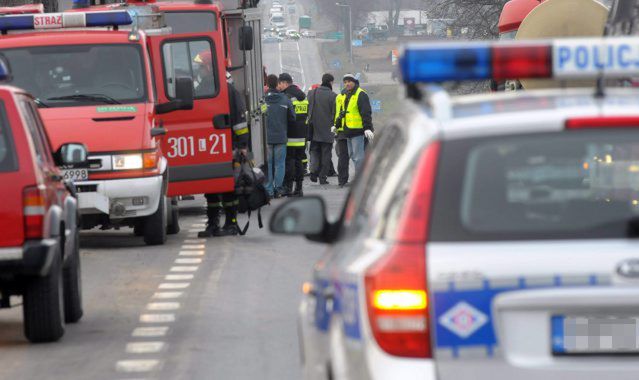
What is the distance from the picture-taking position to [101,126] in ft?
53.2

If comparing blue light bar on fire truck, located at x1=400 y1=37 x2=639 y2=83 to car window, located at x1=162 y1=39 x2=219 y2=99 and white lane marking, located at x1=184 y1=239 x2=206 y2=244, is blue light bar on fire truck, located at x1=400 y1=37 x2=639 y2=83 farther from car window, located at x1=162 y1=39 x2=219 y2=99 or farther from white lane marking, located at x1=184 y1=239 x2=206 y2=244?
car window, located at x1=162 y1=39 x2=219 y2=99

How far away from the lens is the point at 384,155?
5.65 metres

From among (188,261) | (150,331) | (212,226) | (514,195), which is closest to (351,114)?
(212,226)

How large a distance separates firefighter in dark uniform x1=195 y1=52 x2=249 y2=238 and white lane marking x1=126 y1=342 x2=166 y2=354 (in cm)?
788

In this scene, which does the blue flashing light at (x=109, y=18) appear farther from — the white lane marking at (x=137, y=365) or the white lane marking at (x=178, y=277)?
the white lane marking at (x=137, y=365)

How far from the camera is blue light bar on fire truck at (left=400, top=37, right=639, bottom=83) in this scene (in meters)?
5.20

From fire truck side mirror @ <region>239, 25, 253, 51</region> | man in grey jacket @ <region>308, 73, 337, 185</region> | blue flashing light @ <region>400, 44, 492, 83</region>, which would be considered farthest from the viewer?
man in grey jacket @ <region>308, 73, 337, 185</region>

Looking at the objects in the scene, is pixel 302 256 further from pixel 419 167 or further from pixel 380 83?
pixel 380 83

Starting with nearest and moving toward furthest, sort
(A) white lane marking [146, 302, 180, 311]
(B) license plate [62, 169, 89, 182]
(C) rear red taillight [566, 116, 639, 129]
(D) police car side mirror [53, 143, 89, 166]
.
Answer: (C) rear red taillight [566, 116, 639, 129]
(D) police car side mirror [53, 143, 89, 166]
(A) white lane marking [146, 302, 180, 311]
(B) license plate [62, 169, 89, 182]

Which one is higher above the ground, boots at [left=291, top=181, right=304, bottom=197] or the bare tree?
the bare tree

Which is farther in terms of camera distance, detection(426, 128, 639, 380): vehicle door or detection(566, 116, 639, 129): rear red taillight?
detection(566, 116, 639, 129): rear red taillight

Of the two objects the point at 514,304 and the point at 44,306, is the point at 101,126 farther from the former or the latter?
the point at 514,304

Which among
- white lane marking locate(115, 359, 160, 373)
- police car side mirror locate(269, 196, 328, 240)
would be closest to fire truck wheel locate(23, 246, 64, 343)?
white lane marking locate(115, 359, 160, 373)

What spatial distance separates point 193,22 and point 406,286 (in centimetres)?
1481
